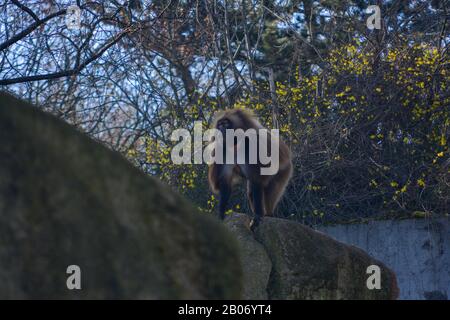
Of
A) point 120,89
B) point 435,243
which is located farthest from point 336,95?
point 120,89

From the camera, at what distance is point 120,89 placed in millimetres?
16719

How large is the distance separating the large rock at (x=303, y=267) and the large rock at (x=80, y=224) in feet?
13.0

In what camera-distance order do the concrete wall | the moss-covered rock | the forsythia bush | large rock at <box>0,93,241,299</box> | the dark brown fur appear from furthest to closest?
the forsythia bush, the concrete wall, the dark brown fur, the moss-covered rock, large rock at <box>0,93,241,299</box>

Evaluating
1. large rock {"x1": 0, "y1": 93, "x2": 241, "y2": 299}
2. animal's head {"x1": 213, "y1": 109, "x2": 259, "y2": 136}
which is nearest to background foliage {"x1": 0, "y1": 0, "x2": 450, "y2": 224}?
animal's head {"x1": 213, "y1": 109, "x2": 259, "y2": 136}

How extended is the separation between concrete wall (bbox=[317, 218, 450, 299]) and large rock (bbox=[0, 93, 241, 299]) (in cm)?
863

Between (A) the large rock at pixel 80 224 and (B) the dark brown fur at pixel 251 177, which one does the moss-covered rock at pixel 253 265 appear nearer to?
(B) the dark brown fur at pixel 251 177

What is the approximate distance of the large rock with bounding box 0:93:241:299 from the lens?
10.9ft

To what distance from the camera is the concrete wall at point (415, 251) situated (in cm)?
1156

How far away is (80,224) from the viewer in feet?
11.1

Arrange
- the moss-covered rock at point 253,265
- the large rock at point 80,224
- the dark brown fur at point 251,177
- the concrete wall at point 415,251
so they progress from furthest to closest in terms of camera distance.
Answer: the concrete wall at point 415,251 < the dark brown fur at point 251,177 < the moss-covered rock at point 253,265 < the large rock at point 80,224

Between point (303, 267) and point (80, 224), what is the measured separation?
4.57 metres

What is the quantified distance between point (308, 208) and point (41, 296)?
981 cm

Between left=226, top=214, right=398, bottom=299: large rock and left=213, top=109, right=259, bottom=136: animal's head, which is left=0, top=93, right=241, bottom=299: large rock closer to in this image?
left=226, top=214, right=398, bottom=299: large rock

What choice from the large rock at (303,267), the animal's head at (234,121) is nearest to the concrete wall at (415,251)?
the large rock at (303,267)
